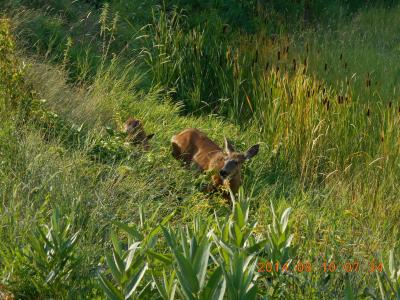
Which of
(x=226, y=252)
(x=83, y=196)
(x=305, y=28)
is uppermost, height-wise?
(x=226, y=252)

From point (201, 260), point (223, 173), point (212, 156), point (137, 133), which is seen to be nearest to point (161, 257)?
point (201, 260)

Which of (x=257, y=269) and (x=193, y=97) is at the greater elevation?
(x=257, y=269)

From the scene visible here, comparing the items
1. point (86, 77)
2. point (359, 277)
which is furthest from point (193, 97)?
point (359, 277)

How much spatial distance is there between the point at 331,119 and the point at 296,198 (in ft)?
4.62

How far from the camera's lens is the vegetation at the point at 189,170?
403cm

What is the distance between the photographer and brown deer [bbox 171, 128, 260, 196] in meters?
7.02

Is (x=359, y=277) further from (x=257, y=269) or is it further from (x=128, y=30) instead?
(x=128, y=30)

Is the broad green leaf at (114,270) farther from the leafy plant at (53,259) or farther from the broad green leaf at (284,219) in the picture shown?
the broad green leaf at (284,219)

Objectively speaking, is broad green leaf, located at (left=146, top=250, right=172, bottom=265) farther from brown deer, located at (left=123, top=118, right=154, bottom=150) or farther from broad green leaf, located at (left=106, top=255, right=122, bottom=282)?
brown deer, located at (left=123, top=118, right=154, bottom=150)

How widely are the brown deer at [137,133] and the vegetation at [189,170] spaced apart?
167mm

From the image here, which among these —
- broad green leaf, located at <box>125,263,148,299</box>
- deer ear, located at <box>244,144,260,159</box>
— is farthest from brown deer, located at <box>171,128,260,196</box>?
broad green leaf, located at <box>125,263,148,299</box>

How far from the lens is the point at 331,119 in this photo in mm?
7570

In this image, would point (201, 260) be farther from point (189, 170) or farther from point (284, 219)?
point (189, 170)


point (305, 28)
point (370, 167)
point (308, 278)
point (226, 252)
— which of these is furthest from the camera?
point (305, 28)
